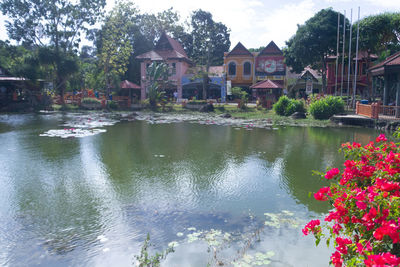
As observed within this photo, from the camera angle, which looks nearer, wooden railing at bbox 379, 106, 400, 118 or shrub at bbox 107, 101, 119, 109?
wooden railing at bbox 379, 106, 400, 118

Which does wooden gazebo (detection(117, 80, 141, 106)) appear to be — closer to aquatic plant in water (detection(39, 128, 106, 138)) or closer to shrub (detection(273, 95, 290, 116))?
shrub (detection(273, 95, 290, 116))

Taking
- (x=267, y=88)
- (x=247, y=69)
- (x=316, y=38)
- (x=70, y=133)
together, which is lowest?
(x=70, y=133)

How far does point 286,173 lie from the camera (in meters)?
8.55

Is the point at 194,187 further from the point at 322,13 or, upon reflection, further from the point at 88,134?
the point at 322,13

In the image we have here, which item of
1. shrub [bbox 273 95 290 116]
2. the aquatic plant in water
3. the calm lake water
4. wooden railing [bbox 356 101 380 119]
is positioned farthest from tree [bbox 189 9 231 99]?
the calm lake water

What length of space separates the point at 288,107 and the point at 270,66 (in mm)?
15228

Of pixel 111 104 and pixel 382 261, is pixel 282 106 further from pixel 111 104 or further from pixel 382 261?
pixel 382 261

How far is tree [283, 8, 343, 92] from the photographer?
27641 mm

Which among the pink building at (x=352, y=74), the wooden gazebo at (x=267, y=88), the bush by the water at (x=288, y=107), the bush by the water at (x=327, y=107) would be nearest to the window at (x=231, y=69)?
the wooden gazebo at (x=267, y=88)

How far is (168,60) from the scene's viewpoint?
131 ft

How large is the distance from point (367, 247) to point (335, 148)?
10.4 m

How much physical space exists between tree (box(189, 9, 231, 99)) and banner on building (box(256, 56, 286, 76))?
5385 millimetres

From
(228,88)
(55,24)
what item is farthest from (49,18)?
(228,88)

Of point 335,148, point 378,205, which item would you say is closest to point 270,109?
point 335,148
